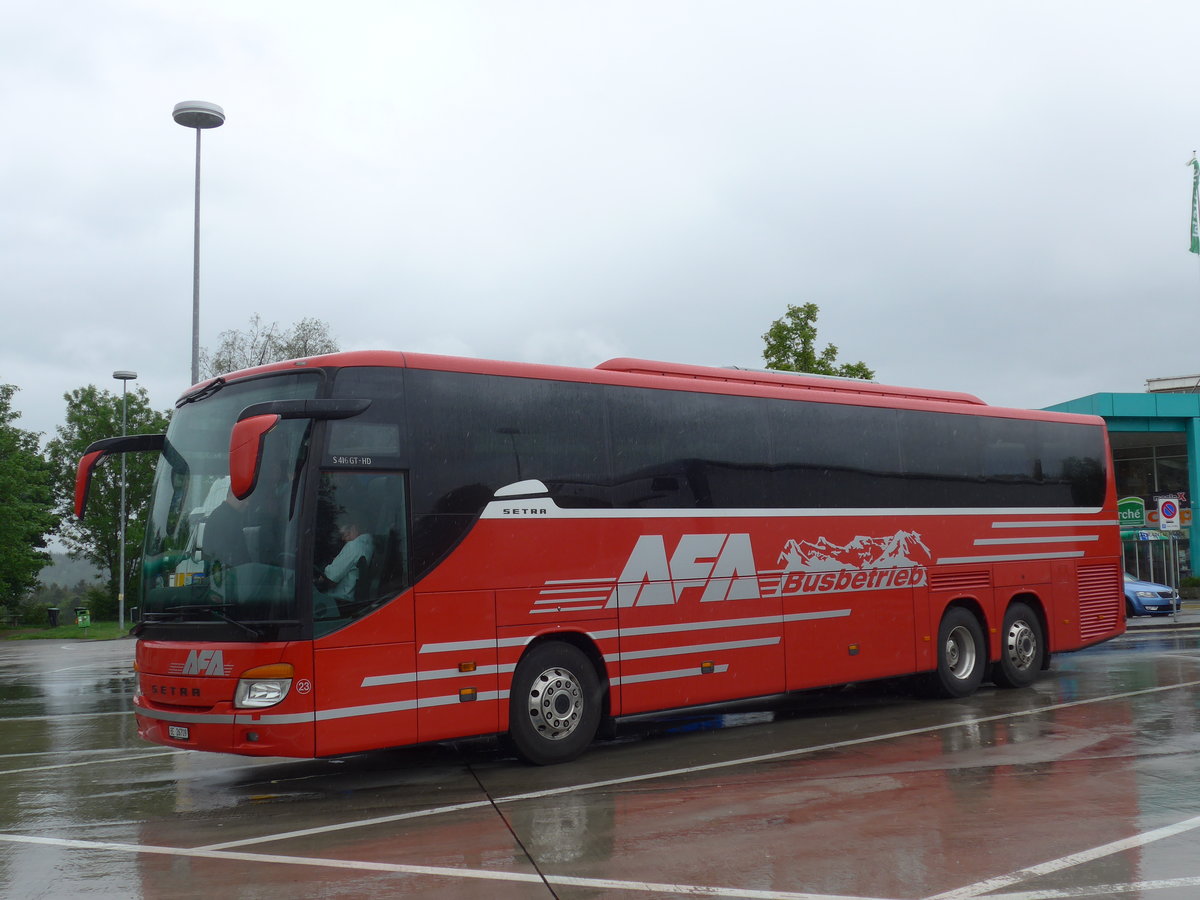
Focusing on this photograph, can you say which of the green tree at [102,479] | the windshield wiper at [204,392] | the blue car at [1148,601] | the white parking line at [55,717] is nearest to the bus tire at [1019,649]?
the windshield wiper at [204,392]

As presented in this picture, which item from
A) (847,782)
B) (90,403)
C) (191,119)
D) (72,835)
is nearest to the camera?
(72,835)

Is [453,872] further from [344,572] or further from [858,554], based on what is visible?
[858,554]

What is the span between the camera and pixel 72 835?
307 inches

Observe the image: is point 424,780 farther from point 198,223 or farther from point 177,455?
point 198,223

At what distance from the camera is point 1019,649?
48.9 feet

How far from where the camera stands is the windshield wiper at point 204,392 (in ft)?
→ 31.4

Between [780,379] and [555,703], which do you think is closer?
[555,703]

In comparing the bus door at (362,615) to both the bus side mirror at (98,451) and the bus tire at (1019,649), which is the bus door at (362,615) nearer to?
the bus side mirror at (98,451)

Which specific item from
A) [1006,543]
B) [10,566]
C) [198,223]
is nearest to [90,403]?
[10,566]

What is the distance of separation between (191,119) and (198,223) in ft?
8.46

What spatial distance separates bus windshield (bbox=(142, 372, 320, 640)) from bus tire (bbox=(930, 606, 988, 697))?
28.0 feet

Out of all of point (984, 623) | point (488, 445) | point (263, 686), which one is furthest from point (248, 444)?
point (984, 623)

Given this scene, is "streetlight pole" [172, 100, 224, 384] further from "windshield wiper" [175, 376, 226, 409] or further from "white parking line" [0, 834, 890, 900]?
"white parking line" [0, 834, 890, 900]

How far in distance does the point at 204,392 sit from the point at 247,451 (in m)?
2.28
